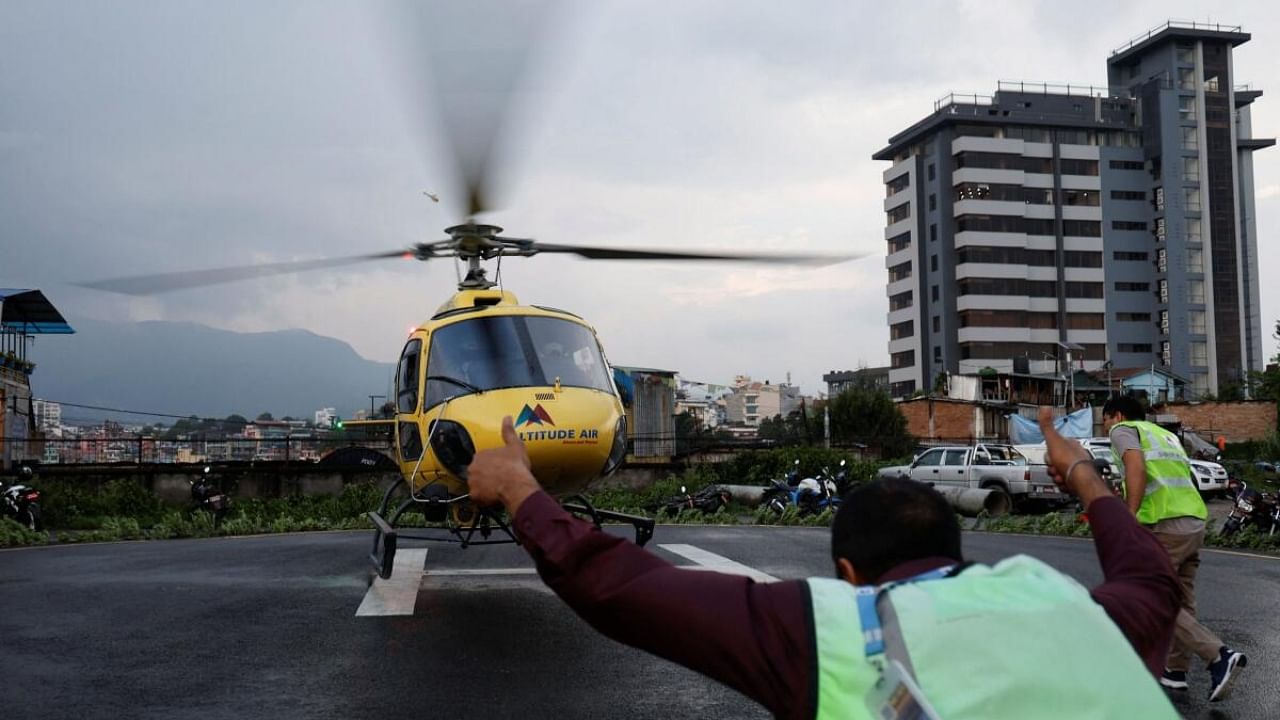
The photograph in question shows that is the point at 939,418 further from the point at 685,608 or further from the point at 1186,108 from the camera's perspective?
the point at 685,608

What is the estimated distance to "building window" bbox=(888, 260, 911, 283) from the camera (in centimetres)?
9044

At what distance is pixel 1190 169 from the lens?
88000 mm

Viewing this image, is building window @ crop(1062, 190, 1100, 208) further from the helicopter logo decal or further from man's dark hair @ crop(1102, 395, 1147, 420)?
man's dark hair @ crop(1102, 395, 1147, 420)

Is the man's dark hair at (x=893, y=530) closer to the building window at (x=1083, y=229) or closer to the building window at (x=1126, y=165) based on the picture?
the building window at (x=1083, y=229)

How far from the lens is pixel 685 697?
6.40 m

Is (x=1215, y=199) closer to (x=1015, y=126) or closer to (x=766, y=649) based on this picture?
(x=1015, y=126)

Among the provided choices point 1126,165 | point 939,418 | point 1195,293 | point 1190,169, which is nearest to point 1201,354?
point 1195,293

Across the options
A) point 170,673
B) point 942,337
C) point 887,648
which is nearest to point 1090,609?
point 887,648

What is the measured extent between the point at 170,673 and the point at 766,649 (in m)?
5.88

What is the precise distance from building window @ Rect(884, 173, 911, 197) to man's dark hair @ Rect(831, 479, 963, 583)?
90364 millimetres

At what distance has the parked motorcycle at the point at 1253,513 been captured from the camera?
50.8ft

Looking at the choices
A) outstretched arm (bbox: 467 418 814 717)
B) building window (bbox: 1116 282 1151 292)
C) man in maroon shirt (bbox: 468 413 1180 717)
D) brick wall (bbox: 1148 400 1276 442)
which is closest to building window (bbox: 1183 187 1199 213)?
building window (bbox: 1116 282 1151 292)

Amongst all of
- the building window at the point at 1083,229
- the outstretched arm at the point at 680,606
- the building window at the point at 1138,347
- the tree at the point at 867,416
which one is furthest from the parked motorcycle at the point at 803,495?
the building window at the point at 1138,347

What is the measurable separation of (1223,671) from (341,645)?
18.4 feet
